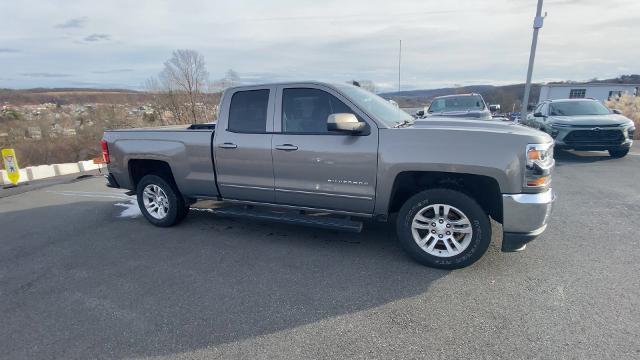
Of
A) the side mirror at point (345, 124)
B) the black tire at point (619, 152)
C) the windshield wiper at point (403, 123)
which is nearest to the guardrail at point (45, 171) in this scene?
the side mirror at point (345, 124)

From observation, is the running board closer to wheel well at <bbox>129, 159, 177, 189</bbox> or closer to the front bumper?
wheel well at <bbox>129, 159, 177, 189</bbox>

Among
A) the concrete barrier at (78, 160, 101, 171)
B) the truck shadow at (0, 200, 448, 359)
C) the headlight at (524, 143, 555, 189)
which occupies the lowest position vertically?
the concrete barrier at (78, 160, 101, 171)

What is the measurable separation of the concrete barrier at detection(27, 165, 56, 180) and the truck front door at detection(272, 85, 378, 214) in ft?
35.6

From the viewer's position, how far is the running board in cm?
379

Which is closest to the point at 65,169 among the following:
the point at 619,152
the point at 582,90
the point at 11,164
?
the point at 11,164

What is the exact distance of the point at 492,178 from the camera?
3.25m

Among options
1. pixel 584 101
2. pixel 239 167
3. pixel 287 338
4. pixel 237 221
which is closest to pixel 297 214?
pixel 239 167

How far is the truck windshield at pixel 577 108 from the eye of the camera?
390 inches

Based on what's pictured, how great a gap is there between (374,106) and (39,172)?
12.1 meters

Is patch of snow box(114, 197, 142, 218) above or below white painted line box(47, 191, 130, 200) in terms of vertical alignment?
above

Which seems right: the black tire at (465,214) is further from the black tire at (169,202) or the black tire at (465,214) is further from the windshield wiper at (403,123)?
the black tire at (169,202)

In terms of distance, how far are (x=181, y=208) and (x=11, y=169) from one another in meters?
7.75

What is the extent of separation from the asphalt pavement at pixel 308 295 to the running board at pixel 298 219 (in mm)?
362

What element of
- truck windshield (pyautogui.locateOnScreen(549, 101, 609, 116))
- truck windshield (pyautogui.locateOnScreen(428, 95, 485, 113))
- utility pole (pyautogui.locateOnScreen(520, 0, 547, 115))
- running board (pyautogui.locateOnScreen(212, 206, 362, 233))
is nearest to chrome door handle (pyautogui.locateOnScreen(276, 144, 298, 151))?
running board (pyautogui.locateOnScreen(212, 206, 362, 233))
